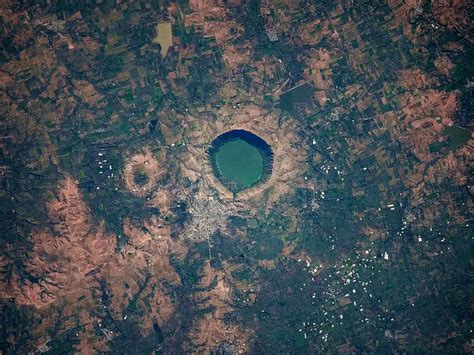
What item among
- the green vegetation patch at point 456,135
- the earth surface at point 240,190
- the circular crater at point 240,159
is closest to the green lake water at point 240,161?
the circular crater at point 240,159

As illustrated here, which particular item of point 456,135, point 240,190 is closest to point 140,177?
point 240,190

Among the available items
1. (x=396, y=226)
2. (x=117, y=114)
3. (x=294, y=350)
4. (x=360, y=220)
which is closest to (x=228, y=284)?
(x=294, y=350)

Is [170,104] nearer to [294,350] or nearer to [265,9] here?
[265,9]

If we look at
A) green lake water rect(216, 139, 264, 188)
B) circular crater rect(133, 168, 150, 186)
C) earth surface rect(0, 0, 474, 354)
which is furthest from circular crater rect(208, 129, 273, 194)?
circular crater rect(133, 168, 150, 186)

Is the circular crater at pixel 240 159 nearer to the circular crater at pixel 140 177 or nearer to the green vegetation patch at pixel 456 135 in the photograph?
the circular crater at pixel 140 177

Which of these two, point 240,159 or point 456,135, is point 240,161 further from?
point 456,135
